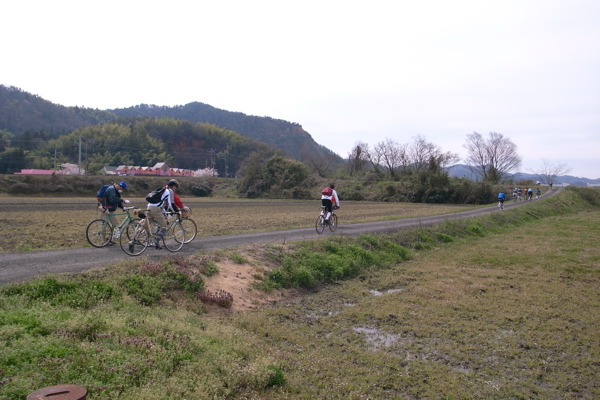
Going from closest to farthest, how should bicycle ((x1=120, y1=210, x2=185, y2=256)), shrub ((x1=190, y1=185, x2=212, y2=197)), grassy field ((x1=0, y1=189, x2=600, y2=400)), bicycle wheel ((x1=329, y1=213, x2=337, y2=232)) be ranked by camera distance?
grassy field ((x1=0, y1=189, x2=600, y2=400)) → bicycle ((x1=120, y1=210, x2=185, y2=256)) → bicycle wheel ((x1=329, y1=213, x2=337, y2=232)) → shrub ((x1=190, y1=185, x2=212, y2=197))

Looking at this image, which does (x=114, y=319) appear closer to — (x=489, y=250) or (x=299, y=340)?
(x=299, y=340)

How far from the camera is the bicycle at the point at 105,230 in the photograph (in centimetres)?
1122

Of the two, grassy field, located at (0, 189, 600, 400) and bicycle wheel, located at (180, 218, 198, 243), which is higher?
bicycle wheel, located at (180, 218, 198, 243)

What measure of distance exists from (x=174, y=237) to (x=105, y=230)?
5.96ft

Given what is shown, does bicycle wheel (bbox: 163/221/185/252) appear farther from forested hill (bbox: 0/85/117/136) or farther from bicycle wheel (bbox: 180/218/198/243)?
forested hill (bbox: 0/85/117/136)

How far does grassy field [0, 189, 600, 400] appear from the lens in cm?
461

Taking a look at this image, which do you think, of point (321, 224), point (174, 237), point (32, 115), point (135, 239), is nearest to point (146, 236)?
point (135, 239)

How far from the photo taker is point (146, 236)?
10852mm

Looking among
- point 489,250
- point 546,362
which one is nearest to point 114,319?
point 546,362

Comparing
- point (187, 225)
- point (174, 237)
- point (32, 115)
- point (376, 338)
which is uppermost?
point (32, 115)

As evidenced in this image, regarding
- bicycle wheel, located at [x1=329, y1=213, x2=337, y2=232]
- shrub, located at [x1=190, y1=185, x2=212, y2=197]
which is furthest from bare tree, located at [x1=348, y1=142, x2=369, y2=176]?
bicycle wheel, located at [x1=329, y1=213, x2=337, y2=232]

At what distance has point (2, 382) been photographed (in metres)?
3.71

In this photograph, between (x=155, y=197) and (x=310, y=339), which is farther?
(x=155, y=197)

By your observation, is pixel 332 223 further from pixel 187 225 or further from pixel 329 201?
pixel 187 225
